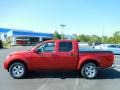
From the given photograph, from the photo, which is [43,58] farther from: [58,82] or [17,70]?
[58,82]

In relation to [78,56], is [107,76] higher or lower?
lower

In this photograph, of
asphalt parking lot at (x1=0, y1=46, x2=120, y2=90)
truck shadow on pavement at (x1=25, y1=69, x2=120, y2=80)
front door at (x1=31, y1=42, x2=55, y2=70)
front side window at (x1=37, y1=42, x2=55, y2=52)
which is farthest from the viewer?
truck shadow on pavement at (x1=25, y1=69, x2=120, y2=80)

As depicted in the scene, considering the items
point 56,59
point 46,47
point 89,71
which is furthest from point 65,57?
point 89,71

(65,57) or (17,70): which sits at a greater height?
(65,57)

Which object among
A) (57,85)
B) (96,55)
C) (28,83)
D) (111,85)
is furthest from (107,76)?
(28,83)

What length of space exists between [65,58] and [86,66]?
1.04m

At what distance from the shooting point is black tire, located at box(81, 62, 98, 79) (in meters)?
10.8

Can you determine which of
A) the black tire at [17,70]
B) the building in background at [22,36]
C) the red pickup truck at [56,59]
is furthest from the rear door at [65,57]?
the building in background at [22,36]

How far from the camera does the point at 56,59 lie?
1070 cm

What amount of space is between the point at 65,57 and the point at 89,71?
1276mm

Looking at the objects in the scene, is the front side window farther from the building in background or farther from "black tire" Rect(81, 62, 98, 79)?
the building in background

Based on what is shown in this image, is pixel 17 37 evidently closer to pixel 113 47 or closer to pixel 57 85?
pixel 113 47

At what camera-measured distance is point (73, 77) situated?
11.1 meters

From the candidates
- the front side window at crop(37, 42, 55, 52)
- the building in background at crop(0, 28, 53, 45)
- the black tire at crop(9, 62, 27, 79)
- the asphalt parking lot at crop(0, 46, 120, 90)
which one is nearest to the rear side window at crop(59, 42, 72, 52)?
the front side window at crop(37, 42, 55, 52)
